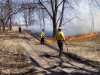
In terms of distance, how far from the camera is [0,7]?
62406mm

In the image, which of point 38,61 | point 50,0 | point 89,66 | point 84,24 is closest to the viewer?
point 89,66

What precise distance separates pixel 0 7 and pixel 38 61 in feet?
150

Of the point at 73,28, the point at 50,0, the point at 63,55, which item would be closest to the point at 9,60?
the point at 63,55

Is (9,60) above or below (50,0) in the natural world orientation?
below

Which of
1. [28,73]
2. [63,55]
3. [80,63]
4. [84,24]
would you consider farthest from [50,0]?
[84,24]

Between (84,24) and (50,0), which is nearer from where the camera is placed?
(50,0)

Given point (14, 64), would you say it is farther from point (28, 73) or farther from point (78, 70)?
point (78, 70)

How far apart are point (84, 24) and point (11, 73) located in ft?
227

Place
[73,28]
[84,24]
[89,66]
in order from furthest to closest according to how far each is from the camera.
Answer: [84,24] < [73,28] < [89,66]

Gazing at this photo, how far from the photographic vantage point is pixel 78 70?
15.3 meters

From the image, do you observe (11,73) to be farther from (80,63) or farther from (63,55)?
(63,55)

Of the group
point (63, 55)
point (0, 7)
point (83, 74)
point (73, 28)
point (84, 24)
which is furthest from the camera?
point (84, 24)

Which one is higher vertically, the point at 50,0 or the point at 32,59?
the point at 50,0

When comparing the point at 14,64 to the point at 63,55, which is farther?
the point at 63,55
